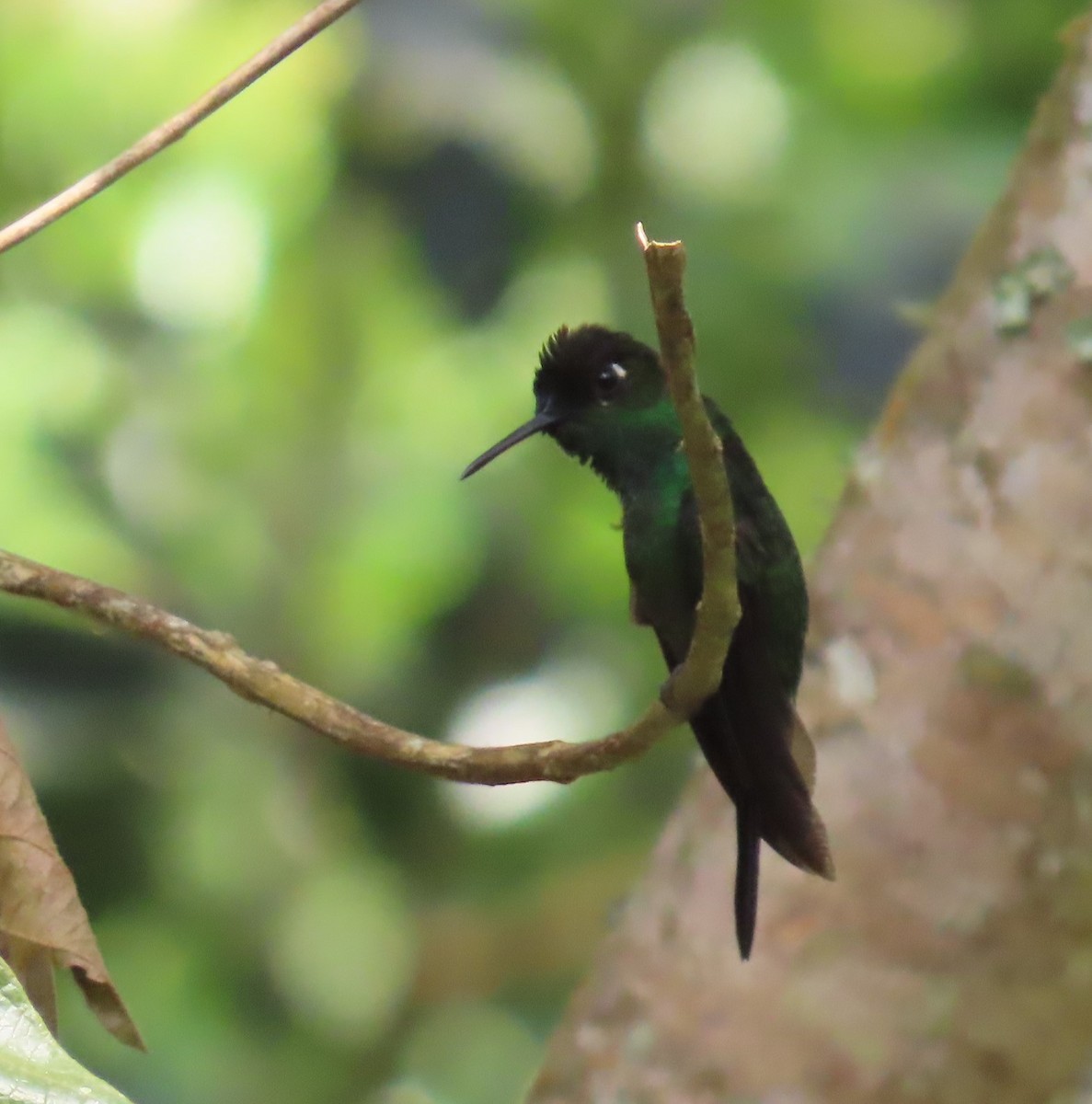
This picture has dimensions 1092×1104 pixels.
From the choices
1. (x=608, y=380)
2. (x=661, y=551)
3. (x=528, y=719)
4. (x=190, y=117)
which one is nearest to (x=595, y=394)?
(x=608, y=380)

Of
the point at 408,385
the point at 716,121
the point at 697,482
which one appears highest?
the point at 716,121

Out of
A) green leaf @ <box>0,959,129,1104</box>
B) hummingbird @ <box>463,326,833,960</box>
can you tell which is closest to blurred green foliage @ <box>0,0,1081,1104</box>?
hummingbird @ <box>463,326,833,960</box>

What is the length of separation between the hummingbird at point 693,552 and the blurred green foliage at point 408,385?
4.82 feet

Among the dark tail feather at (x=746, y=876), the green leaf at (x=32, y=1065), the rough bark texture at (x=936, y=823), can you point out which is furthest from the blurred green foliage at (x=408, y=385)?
the green leaf at (x=32, y=1065)

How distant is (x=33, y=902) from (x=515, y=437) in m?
0.80

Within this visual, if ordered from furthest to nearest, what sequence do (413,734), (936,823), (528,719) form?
(528,719), (936,823), (413,734)

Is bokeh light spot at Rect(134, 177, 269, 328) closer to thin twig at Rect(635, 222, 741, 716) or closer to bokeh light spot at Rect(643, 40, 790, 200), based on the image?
bokeh light spot at Rect(643, 40, 790, 200)

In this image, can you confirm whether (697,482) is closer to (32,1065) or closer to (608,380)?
(32,1065)

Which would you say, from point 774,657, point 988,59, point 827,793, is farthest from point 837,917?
point 988,59

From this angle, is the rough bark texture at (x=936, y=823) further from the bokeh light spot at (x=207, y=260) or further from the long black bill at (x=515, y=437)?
the bokeh light spot at (x=207, y=260)

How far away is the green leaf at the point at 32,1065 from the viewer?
1051 millimetres

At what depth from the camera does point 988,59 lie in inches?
181

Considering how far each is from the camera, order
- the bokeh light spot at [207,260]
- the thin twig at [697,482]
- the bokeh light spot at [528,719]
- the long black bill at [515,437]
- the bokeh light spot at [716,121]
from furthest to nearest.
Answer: the bokeh light spot at [716,121], the bokeh light spot at [207,260], the bokeh light spot at [528,719], the long black bill at [515,437], the thin twig at [697,482]

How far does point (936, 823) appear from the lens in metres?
2.99
